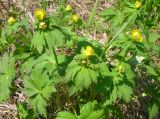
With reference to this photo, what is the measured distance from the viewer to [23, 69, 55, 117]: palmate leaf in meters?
2.12

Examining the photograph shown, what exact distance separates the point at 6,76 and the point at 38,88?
0.22 m

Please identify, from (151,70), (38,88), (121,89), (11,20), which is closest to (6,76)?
(38,88)

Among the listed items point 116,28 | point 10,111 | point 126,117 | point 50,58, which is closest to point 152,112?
point 126,117

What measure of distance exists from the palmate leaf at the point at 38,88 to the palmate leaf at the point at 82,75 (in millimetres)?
298

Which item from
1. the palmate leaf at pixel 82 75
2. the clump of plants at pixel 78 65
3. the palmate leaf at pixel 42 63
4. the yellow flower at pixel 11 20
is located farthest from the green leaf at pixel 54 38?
the yellow flower at pixel 11 20

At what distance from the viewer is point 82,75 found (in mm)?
1842

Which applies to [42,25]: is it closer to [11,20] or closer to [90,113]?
[11,20]

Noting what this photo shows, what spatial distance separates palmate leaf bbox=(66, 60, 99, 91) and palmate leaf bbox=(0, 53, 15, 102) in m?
0.47

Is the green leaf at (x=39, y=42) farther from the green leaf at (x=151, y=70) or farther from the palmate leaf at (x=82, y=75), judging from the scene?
the green leaf at (x=151, y=70)

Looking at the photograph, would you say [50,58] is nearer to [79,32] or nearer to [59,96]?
[59,96]

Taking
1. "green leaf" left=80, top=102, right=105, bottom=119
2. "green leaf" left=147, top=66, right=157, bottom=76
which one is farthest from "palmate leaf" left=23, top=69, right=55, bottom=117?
"green leaf" left=147, top=66, right=157, bottom=76

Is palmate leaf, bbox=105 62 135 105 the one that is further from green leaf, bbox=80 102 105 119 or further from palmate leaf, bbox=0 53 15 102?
palmate leaf, bbox=0 53 15 102

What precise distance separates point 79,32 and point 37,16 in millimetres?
1450

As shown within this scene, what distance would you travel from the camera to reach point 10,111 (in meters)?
2.70
